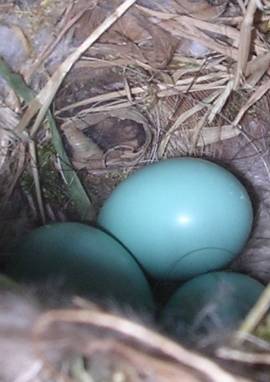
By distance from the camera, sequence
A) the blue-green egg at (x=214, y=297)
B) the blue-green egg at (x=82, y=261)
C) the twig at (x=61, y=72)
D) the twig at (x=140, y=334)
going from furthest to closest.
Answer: the twig at (x=61, y=72) < the blue-green egg at (x=82, y=261) < the blue-green egg at (x=214, y=297) < the twig at (x=140, y=334)

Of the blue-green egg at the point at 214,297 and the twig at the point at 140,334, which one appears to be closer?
the twig at the point at 140,334

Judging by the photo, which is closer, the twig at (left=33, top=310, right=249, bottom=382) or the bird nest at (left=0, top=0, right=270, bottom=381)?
the twig at (left=33, top=310, right=249, bottom=382)

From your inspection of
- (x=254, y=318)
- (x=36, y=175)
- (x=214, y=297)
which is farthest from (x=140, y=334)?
(x=36, y=175)

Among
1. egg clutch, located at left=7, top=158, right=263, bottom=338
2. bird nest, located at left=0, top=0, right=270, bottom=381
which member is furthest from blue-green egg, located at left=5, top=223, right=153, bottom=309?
bird nest, located at left=0, top=0, right=270, bottom=381

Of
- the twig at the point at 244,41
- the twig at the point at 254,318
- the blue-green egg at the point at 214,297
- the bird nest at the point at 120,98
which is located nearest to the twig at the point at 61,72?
the bird nest at the point at 120,98

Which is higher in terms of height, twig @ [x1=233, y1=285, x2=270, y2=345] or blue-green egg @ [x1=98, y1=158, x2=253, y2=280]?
twig @ [x1=233, y1=285, x2=270, y2=345]

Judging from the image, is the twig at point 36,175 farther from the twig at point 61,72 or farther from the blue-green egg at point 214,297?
the blue-green egg at point 214,297

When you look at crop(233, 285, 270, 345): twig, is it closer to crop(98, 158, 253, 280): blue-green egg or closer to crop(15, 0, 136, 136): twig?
crop(98, 158, 253, 280): blue-green egg

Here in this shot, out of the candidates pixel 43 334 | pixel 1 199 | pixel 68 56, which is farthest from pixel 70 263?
pixel 43 334

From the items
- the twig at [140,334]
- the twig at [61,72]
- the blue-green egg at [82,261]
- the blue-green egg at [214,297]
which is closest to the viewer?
the twig at [140,334]

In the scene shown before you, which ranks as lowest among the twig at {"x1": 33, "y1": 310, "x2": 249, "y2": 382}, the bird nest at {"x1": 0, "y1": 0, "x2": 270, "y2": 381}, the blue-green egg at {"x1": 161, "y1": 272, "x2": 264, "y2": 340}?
the blue-green egg at {"x1": 161, "y1": 272, "x2": 264, "y2": 340}
